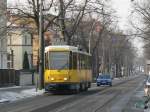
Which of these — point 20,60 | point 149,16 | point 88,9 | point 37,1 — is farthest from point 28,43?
point 37,1

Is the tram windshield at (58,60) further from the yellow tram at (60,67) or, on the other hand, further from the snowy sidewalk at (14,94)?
the snowy sidewalk at (14,94)

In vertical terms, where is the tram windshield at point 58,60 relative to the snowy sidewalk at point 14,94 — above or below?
above

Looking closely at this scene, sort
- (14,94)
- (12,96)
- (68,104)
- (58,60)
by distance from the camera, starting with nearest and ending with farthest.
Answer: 1. (68,104)
2. (12,96)
3. (14,94)
4. (58,60)

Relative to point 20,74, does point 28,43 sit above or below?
above

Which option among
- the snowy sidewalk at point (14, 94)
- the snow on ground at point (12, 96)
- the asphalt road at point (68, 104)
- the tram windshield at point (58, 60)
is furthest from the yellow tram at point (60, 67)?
the asphalt road at point (68, 104)

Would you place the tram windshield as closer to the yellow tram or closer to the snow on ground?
the yellow tram

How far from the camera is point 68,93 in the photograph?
44.7 m

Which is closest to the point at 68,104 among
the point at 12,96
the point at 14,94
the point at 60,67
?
the point at 12,96

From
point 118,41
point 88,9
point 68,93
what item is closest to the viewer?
point 68,93

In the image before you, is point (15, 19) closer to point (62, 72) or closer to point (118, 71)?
point (62, 72)

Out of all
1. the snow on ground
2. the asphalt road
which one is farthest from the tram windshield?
the asphalt road

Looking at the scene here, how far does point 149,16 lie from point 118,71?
308 ft

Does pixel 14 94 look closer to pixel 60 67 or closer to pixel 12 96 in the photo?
pixel 12 96

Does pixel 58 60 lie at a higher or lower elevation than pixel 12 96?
higher
